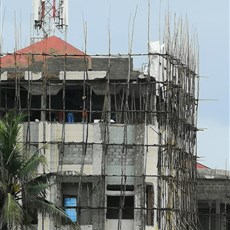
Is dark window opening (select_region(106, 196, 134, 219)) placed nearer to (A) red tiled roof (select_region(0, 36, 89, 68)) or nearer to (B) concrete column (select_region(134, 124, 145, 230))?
(B) concrete column (select_region(134, 124, 145, 230))

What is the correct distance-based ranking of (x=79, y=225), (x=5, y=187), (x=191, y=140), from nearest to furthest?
(x=5, y=187)
(x=79, y=225)
(x=191, y=140)

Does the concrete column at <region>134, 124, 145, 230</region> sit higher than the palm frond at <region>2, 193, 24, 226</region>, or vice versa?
the concrete column at <region>134, 124, 145, 230</region>

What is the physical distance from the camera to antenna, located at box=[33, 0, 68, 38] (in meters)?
42.9

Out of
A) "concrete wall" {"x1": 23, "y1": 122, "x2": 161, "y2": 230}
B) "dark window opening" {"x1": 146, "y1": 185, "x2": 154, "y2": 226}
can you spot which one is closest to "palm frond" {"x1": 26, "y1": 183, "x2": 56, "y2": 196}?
"concrete wall" {"x1": 23, "y1": 122, "x2": 161, "y2": 230}

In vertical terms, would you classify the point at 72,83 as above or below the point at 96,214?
above

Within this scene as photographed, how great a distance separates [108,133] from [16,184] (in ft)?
22.6

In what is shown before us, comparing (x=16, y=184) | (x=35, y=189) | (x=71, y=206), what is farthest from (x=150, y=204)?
(x=16, y=184)

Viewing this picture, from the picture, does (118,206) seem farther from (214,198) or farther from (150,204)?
(214,198)

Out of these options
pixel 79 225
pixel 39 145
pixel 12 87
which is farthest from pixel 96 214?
pixel 12 87

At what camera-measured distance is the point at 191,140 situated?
127 feet

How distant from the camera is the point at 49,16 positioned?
43562 millimetres

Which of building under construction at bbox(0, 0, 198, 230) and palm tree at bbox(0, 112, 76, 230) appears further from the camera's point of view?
building under construction at bbox(0, 0, 198, 230)

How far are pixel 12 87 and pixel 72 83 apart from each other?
2.03 metres

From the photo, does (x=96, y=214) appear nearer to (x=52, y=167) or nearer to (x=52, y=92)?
(x=52, y=167)
